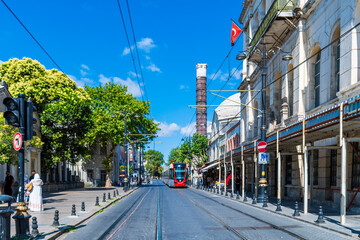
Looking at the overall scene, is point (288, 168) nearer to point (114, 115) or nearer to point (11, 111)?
point (11, 111)

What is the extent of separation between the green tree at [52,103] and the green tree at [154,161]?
12203 cm

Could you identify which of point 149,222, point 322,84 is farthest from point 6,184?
point 322,84

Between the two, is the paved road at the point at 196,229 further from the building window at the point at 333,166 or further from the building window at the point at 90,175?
the building window at the point at 90,175

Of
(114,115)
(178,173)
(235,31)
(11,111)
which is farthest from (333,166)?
(178,173)

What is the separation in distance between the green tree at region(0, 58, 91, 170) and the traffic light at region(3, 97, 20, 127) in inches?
974

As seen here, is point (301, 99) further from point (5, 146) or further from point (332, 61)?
point (5, 146)

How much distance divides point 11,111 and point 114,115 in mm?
33738

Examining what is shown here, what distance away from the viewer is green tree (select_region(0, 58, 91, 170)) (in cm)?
3322

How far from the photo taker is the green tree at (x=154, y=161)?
534 ft

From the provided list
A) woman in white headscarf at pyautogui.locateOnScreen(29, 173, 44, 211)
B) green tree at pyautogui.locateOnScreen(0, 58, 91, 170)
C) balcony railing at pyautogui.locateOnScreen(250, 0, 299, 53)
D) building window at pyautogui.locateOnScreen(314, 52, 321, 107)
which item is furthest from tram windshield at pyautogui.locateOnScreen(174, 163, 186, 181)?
woman in white headscarf at pyautogui.locateOnScreen(29, 173, 44, 211)

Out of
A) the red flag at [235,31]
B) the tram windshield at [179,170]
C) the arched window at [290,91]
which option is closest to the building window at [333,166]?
the arched window at [290,91]

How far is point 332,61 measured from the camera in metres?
19.2

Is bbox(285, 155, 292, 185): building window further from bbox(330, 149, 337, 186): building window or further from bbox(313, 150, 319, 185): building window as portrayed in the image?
bbox(330, 149, 337, 186): building window

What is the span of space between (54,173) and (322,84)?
30126 millimetres
